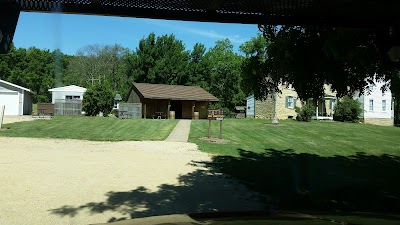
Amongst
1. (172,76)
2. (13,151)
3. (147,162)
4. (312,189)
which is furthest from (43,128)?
(172,76)

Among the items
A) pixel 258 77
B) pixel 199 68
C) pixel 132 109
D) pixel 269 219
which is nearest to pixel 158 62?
pixel 199 68

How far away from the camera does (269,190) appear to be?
7.76m

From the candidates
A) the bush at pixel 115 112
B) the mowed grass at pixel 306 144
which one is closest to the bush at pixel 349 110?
the mowed grass at pixel 306 144

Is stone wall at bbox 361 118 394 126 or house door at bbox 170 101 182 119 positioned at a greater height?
house door at bbox 170 101 182 119

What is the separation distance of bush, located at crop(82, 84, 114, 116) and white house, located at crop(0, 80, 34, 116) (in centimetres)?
561

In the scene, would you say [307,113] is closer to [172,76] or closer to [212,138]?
[212,138]

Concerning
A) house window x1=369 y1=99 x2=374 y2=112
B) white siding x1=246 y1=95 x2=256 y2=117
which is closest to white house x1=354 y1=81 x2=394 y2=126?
house window x1=369 y1=99 x2=374 y2=112

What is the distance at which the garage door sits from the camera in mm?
35625

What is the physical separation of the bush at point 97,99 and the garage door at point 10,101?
242 inches

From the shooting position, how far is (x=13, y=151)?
1349 centimetres

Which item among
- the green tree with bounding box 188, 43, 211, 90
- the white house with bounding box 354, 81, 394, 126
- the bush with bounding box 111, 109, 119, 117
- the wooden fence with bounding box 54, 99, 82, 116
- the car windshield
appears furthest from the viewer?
the green tree with bounding box 188, 43, 211, 90

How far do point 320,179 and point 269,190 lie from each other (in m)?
1.80

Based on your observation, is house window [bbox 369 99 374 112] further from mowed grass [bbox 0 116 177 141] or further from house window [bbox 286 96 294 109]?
mowed grass [bbox 0 116 177 141]

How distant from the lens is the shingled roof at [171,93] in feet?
125
